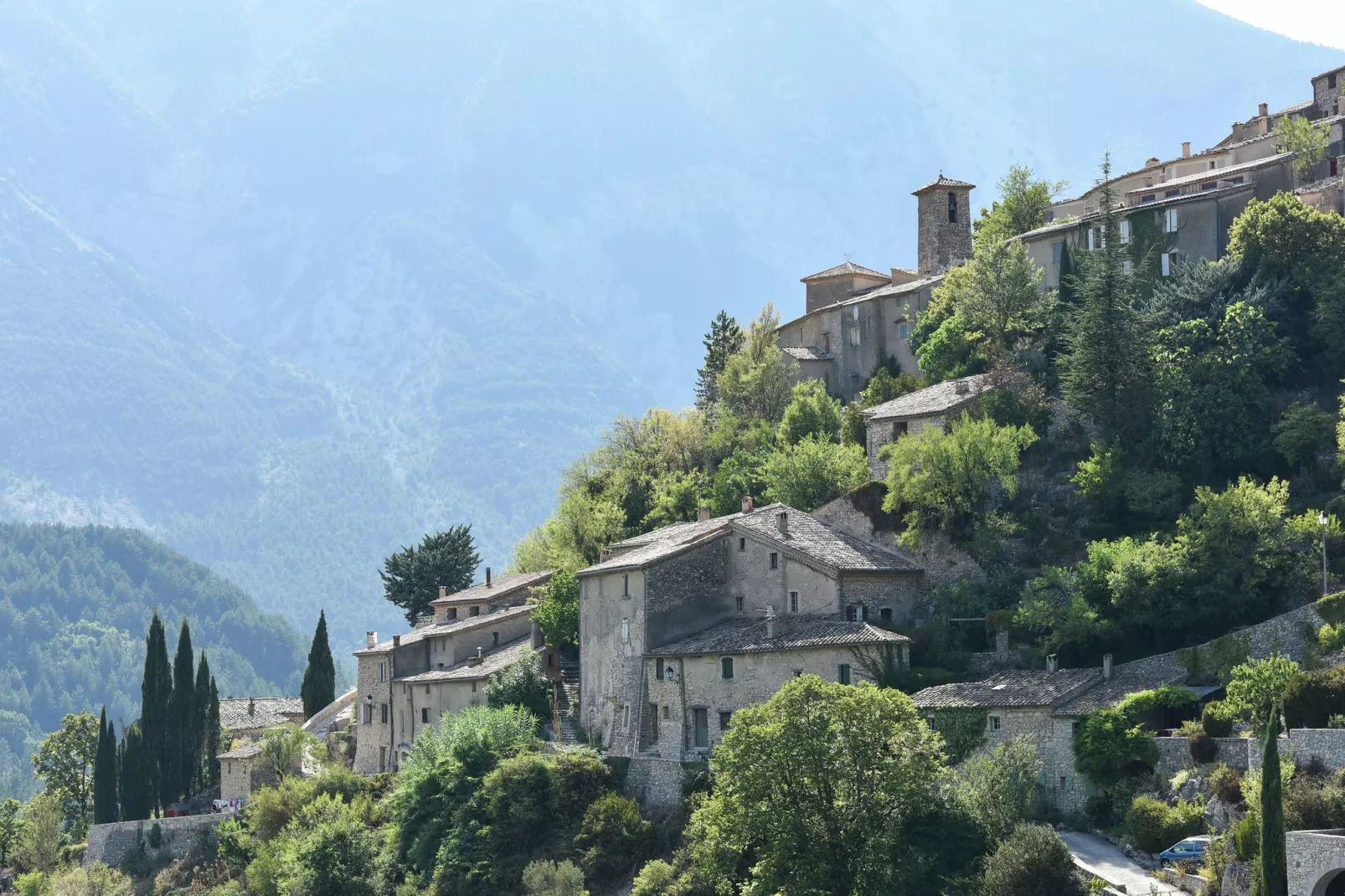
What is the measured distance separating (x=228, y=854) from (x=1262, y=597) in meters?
43.9

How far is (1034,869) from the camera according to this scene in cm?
4744

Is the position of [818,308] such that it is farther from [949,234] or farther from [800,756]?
[800,756]

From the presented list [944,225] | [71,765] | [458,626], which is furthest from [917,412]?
[71,765]

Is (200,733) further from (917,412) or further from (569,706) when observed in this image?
(917,412)

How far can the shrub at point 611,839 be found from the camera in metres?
61.9

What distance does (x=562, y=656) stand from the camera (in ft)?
256

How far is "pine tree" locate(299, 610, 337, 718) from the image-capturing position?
326 ft

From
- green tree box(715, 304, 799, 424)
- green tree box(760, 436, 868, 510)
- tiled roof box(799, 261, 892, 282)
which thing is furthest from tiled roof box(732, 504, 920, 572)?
tiled roof box(799, 261, 892, 282)

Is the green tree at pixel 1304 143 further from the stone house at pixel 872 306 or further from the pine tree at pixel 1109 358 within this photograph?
the stone house at pixel 872 306

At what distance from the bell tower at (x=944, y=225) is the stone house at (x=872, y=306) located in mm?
44

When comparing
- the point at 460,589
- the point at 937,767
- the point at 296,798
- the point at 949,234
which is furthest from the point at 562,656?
the point at 949,234

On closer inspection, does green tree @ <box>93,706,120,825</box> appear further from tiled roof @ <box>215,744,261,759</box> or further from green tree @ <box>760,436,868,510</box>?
green tree @ <box>760,436,868,510</box>

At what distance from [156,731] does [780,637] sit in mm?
39584

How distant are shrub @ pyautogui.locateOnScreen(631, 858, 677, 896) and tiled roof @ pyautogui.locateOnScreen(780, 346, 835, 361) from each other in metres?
40.0
